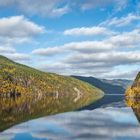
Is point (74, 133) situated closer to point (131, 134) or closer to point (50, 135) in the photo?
point (50, 135)

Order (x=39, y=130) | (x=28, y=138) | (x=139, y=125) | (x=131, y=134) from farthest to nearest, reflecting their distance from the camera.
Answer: (x=139, y=125)
(x=39, y=130)
(x=131, y=134)
(x=28, y=138)

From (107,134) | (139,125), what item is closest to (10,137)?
(107,134)

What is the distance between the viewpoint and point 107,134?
7225 cm

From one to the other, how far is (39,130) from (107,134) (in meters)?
15.0

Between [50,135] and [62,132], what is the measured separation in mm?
5509

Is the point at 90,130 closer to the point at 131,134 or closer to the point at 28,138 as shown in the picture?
the point at 131,134

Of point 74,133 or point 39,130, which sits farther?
point 39,130

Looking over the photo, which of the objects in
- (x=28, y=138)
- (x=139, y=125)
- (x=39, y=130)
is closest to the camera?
(x=28, y=138)

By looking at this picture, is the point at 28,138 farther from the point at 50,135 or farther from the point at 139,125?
the point at 139,125

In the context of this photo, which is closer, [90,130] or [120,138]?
[120,138]

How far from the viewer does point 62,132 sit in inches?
2968

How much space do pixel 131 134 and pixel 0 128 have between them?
2771 cm

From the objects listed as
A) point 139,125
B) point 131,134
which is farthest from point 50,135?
point 139,125

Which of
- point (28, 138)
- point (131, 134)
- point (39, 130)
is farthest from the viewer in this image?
point (39, 130)
